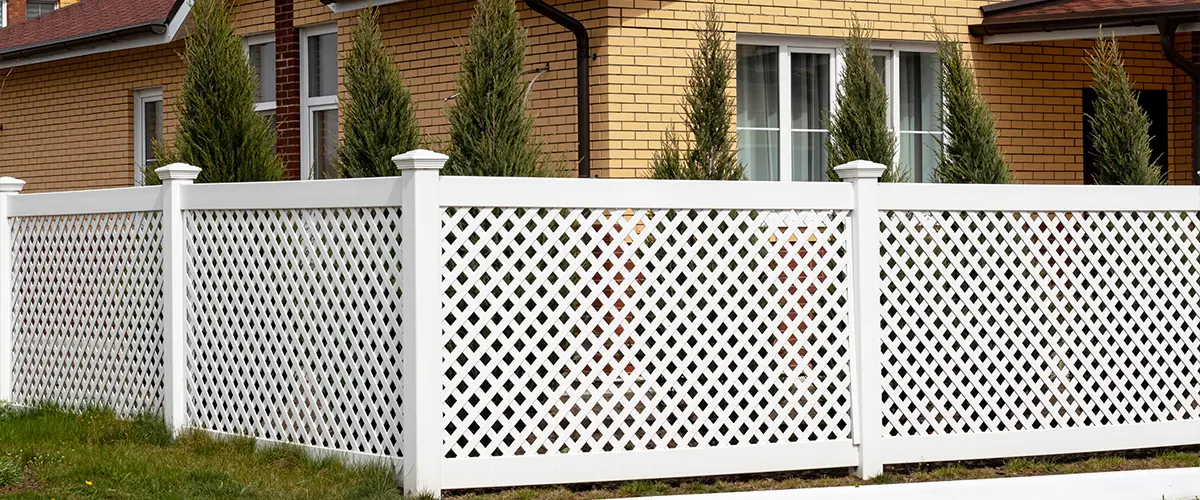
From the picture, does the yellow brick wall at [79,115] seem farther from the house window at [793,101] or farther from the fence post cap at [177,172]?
the fence post cap at [177,172]

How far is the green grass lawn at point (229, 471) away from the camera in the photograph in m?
6.55

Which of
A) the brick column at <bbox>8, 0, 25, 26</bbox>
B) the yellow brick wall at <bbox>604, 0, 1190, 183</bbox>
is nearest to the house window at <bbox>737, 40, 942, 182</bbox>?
the yellow brick wall at <bbox>604, 0, 1190, 183</bbox>

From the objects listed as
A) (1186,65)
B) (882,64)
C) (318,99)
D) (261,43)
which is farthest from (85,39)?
(1186,65)

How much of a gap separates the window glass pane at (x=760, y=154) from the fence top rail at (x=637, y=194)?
3.70 metres

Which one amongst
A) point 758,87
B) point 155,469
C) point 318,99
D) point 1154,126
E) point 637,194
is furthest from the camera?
point 318,99

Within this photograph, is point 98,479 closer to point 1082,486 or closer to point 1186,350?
point 1082,486

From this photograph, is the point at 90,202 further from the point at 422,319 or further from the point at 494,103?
the point at 422,319

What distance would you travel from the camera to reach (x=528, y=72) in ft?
35.1

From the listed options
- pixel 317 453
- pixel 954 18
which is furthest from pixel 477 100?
pixel 954 18

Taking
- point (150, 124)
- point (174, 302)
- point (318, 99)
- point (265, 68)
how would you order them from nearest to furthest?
point (174, 302) → point (318, 99) → point (265, 68) → point (150, 124)

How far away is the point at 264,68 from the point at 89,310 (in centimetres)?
555

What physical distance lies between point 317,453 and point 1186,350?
4565 millimetres

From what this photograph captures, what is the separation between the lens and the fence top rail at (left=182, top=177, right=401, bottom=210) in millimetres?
6652

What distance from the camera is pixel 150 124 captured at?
52.3 ft
